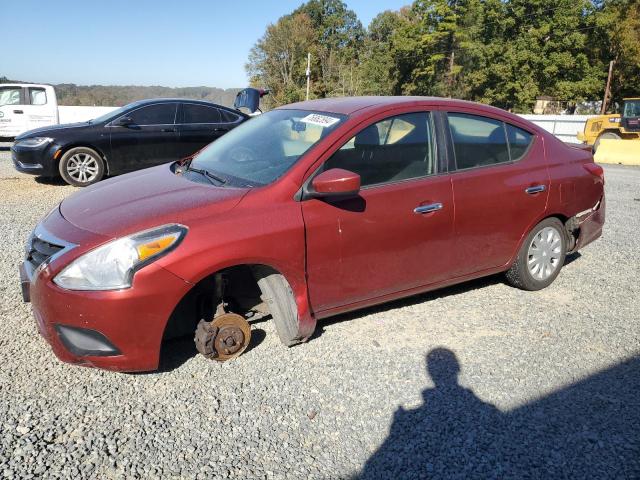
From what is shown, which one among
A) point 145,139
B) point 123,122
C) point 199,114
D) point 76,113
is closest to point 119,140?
point 123,122

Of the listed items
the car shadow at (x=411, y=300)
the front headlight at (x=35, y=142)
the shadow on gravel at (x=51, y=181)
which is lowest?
the car shadow at (x=411, y=300)

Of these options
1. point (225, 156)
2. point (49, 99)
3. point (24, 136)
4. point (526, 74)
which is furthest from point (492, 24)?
point (225, 156)

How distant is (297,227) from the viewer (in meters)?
3.00

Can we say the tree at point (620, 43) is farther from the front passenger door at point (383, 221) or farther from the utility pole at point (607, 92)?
the front passenger door at point (383, 221)

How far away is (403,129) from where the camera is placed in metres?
3.61

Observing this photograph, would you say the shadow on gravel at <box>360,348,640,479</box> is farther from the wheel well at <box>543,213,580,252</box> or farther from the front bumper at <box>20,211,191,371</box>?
the wheel well at <box>543,213,580,252</box>

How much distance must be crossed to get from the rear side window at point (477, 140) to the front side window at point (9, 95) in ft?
46.6

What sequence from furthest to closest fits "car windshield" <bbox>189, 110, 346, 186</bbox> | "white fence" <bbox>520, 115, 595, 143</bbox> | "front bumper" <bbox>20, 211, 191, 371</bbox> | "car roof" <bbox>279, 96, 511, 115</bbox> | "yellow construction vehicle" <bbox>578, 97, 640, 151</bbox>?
"white fence" <bbox>520, 115, 595, 143</bbox>, "yellow construction vehicle" <bbox>578, 97, 640, 151</bbox>, "car roof" <bbox>279, 96, 511, 115</bbox>, "car windshield" <bbox>189, 110, 346, 186</bbox>, "front bumper" <bbox>20, 211, 191, 371</bbox>

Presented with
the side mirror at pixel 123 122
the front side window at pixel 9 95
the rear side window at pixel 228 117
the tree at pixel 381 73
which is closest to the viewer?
the side mirror at pixel 123 122

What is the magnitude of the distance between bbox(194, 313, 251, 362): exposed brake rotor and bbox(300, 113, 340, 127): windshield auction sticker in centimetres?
140

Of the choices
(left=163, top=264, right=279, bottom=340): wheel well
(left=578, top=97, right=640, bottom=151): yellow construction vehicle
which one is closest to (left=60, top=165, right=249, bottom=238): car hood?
(left=163, top=264, right=279, bottom=340): wheel well

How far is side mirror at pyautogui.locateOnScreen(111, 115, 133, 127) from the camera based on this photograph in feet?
28.8

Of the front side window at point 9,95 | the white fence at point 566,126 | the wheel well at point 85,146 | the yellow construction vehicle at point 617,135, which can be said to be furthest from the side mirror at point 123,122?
the white fence at point 566,126

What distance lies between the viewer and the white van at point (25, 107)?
1391 centimetres
